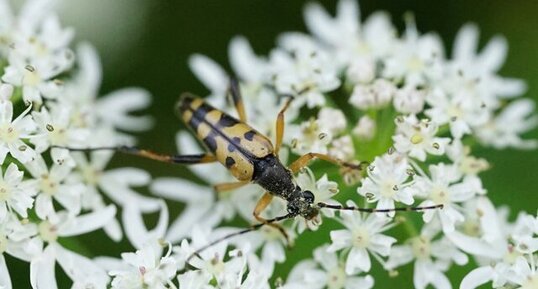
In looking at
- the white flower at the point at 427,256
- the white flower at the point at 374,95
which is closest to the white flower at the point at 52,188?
the white flower at the point at 374,95

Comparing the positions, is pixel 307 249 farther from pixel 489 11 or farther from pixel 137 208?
pixel 489 11

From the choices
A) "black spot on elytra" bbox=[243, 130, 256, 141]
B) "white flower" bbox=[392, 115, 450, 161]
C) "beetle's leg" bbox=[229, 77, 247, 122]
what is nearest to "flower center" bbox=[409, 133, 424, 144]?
"white flower" bbox=[392, 115, 450, 161]

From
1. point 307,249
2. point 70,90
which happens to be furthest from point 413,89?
point 70,90

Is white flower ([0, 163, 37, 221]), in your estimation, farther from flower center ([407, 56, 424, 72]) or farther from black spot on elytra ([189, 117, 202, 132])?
flower center ([407, 56, 424, 72])

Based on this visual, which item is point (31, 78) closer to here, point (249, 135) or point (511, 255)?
point (249, 135)

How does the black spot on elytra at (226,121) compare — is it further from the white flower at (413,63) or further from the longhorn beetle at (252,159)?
the white flower at (413,63)
